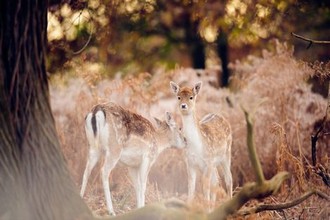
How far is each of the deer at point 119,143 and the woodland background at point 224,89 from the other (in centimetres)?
52

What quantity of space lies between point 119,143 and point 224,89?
5.62 meters

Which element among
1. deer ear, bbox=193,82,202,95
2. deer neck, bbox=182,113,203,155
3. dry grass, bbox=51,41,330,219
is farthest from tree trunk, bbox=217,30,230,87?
deer neck, bbox=182,113,203,155

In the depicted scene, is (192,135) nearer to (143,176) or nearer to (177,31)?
(143,176)

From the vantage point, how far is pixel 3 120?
5.93 m

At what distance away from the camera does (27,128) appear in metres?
6.03

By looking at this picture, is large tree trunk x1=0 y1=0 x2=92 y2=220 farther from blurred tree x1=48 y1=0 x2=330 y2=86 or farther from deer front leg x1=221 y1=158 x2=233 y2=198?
blurred tree x1=48 y1=0 x2=330 y2=86

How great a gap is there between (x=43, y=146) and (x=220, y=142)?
3.78 meters

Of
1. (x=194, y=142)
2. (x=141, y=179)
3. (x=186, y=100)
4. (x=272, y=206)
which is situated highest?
(x=186, y=100)

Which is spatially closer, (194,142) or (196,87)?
(194,142)

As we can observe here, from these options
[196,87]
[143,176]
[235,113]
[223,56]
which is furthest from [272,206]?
[223,56]

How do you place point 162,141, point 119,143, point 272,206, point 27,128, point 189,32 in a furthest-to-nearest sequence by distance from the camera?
point 189,32, point 162,141, point 119,143, point 272,206, point 27,128

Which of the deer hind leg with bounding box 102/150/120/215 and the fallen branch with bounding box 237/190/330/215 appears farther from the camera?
the deer hind leg with bounding box 102/150/120/215

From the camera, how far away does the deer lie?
28.5ft

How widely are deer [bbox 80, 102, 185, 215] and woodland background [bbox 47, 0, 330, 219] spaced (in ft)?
1.70
